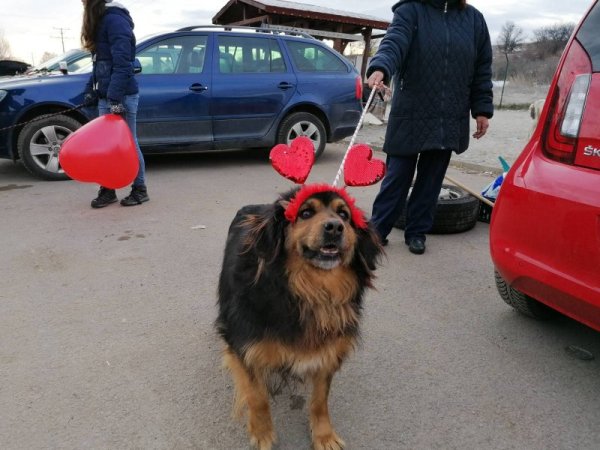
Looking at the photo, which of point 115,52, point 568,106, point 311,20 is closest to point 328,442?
point 568,106

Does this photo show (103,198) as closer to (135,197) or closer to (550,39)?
(135,197)

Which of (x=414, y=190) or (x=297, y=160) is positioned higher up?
(x=297, y=160)

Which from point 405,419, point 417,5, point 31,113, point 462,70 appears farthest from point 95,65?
point 405,419

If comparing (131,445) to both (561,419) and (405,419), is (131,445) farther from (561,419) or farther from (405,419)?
(561,419)

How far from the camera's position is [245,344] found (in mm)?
1937

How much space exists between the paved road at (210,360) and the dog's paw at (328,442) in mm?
99

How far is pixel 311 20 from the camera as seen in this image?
12664 mm

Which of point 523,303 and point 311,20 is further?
point 311,20

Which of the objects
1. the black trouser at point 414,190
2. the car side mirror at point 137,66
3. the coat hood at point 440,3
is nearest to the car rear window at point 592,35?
the coat hood at point 440,3

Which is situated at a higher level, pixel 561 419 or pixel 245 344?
pixel 245 344

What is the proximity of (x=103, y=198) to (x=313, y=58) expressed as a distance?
403cm

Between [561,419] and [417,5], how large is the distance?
283 centimetres

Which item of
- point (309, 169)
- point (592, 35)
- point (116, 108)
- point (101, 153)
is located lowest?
point (101, 153)

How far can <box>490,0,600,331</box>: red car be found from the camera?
2.00m
